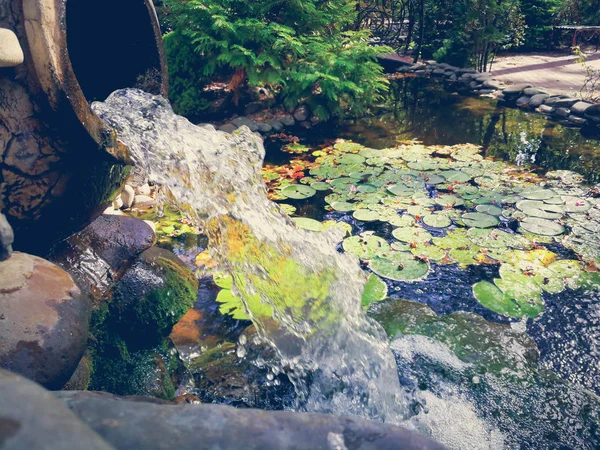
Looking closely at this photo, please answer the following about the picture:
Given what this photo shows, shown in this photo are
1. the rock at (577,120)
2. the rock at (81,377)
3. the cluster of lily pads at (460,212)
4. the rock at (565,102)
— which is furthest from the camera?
the rock at (565,102)

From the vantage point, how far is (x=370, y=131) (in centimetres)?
672

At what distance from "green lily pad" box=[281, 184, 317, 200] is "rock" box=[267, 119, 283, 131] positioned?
2060 millimetres

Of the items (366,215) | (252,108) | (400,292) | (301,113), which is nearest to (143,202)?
(366,215)

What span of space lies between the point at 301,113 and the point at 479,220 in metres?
3.79

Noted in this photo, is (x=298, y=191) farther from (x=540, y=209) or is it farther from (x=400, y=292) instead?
(x=540, y=209)

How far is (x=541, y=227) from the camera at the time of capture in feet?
12.7

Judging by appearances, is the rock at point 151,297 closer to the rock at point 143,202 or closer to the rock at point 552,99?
the rock at point 143,202

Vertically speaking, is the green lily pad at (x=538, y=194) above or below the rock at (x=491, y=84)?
below

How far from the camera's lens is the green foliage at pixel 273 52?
20.1ft

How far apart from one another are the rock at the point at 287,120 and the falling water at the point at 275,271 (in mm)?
3841

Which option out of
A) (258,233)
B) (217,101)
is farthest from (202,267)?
(217,101)

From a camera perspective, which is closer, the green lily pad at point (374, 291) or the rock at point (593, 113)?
the green lily pad at point (374, 291)

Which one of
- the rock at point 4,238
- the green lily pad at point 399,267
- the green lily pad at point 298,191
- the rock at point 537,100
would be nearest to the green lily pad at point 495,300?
the green lily pad at point 399,267

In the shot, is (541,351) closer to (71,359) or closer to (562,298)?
(562,298)
